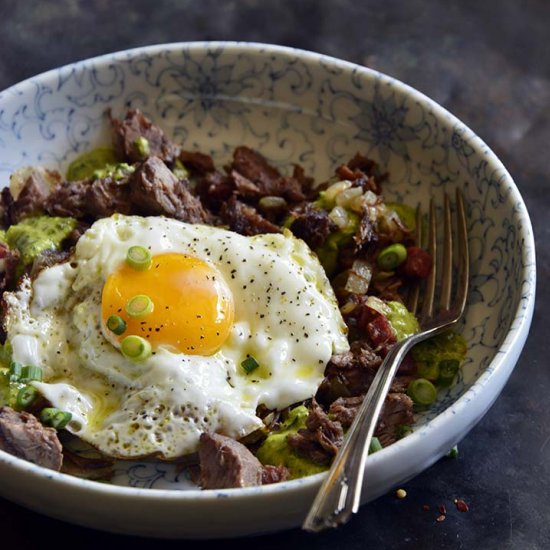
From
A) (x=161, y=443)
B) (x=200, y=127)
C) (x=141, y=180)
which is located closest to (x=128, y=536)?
(x=161, y=443)

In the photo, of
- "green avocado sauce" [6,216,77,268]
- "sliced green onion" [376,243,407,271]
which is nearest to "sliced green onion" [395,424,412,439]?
"sliced green onion" [376,243,407,271]

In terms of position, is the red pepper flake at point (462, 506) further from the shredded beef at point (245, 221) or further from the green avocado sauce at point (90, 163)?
the green avocado sauce at point (90, 163)

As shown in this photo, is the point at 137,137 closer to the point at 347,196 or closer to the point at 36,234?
the point at 36,234

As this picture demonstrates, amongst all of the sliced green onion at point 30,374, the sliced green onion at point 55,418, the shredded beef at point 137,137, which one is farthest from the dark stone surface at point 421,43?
the sliced green onion at point 30,374

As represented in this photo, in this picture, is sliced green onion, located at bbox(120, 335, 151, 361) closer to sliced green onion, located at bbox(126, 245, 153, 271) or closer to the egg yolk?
the egg yolk

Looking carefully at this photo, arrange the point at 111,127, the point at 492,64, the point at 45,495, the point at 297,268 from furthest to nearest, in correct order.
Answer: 1. the point at 492,64
2. the point at 111,127
3. the point at 297,268
4. the point at 45,495

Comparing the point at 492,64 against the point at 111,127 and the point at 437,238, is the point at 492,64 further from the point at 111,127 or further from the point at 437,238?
the point at 111,127
